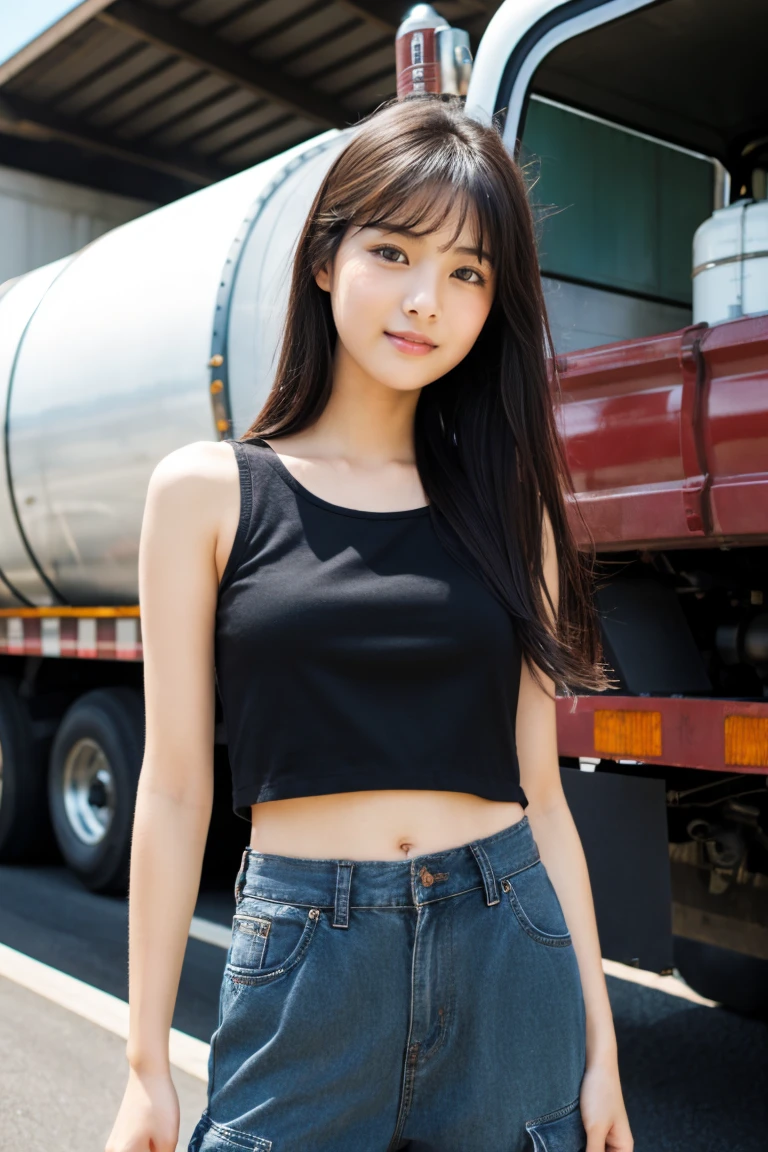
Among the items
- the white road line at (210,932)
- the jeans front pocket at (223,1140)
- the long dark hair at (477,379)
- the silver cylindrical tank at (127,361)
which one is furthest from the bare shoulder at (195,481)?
the white road line at (210,932)

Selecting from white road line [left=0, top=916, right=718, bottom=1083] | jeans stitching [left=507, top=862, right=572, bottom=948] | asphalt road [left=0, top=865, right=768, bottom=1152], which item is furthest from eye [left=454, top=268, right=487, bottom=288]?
white road line [left=0, top=916, right=718, bottom=1083]

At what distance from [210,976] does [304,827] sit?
3.48m

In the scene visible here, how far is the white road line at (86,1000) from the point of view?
3.61 meters

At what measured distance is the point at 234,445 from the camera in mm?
1500

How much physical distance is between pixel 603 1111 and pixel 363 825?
1.42ft

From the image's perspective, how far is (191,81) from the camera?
9.77m

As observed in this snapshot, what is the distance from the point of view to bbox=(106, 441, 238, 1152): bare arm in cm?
135

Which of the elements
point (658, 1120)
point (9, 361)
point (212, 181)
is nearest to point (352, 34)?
point (212, 181)

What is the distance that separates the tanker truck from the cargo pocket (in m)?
0.99

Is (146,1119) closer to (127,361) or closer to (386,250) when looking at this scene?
(386,250)

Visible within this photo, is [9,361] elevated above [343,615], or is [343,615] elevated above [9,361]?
[9,361]

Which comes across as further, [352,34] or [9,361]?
[352,34]

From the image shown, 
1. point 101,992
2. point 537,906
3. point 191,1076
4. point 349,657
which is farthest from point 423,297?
point 101,992

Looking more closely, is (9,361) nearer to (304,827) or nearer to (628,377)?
(628,377)
